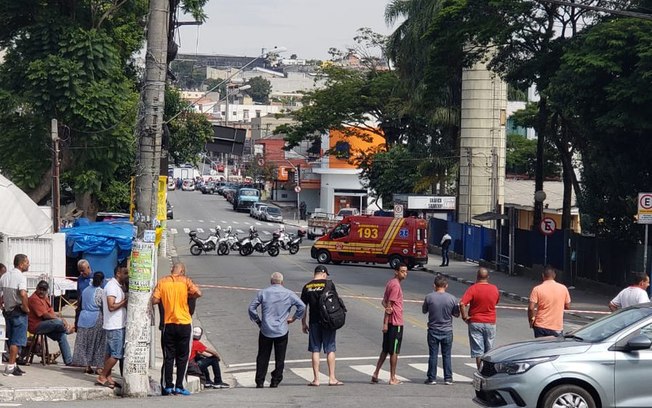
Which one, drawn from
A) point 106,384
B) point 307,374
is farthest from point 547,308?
point 106,384

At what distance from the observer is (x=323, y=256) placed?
49062 millimetres

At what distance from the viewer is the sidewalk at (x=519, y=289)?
3194 centimetres

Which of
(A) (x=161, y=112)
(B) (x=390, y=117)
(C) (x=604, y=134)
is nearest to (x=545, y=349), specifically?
(A) (x=161, y=112)

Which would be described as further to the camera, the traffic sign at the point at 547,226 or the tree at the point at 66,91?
the traffic sign at the point at 547,226

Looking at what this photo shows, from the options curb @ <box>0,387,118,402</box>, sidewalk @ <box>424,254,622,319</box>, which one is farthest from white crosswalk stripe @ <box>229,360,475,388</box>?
sidewalk @ <box>424,254,622,319</box>

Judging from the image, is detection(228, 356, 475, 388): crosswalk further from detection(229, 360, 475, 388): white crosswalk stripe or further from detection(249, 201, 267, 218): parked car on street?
detection(249, 201, 267, 218): parked car on street

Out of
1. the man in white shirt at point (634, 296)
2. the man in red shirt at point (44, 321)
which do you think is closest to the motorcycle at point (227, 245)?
the man in red shirt at point (44, 321)

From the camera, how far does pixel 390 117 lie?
71.1 metres

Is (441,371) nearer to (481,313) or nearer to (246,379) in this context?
(481,313)

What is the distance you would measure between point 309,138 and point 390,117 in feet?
20.0

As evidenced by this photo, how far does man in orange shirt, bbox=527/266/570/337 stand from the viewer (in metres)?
16.1

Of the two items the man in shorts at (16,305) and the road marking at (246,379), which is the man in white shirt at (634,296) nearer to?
the road marking at (246,379)

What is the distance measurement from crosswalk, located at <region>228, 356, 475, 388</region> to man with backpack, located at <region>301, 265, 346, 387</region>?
108cm

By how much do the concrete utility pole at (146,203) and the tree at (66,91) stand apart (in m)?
18.6
